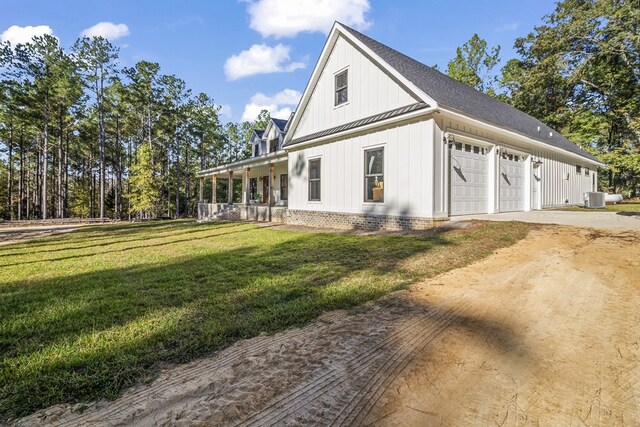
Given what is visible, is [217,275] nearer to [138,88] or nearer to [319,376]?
[319,376]

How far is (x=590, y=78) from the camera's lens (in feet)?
74.9

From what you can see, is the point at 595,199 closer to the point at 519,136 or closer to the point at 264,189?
the point at 519,136

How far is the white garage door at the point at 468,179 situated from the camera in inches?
357

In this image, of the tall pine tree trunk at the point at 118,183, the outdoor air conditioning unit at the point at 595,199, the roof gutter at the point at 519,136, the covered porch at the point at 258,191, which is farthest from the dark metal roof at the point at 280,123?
the tall pine tree trunk at the point at 118,183

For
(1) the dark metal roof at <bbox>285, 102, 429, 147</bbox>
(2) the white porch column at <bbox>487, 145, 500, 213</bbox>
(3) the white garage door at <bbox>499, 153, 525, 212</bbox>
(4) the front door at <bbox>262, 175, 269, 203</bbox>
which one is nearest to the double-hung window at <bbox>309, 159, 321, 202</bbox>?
(1) the dark metal roof at <bbox>285, 102, 429, 147</bbox>

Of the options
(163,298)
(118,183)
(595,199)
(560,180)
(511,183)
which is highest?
(118,183)

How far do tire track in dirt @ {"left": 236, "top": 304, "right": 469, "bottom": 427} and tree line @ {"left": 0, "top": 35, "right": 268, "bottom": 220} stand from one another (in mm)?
26557

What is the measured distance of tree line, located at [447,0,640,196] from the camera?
19469mm

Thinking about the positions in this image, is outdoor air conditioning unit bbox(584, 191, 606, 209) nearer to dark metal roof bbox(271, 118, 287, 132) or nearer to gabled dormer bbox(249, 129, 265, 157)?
dark metal roof bbox(271, 118, 287, 132)

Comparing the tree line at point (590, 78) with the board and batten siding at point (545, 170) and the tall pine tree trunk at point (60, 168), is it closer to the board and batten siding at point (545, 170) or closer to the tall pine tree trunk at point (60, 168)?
the board and batten siding at point (545, 170)

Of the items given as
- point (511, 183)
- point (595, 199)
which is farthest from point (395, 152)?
point (595, 199)

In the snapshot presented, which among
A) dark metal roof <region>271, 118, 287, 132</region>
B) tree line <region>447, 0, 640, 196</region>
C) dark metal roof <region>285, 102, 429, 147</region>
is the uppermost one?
tree line <region>447, 0, 640, 196</region>

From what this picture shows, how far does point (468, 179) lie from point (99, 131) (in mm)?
33536

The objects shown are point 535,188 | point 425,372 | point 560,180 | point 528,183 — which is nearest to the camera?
point 425,372
